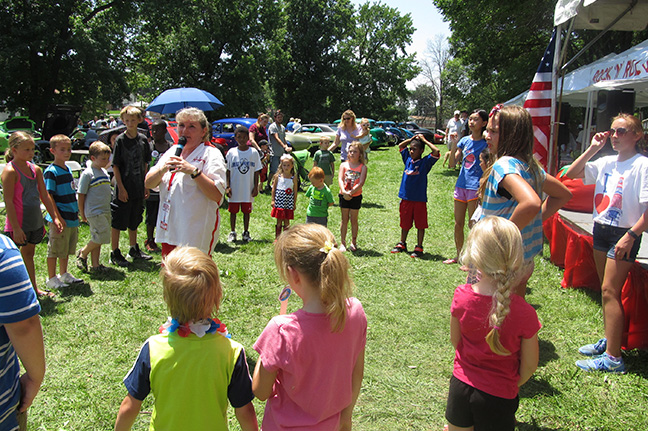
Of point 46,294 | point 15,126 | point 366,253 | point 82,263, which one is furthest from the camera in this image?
point 15,126

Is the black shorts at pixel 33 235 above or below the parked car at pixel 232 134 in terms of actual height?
below

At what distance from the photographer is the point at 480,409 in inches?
87.6

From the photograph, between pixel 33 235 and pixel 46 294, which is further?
pixel 46 294

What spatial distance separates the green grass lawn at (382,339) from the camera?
10.5 feet

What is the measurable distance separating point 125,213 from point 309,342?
205 inches

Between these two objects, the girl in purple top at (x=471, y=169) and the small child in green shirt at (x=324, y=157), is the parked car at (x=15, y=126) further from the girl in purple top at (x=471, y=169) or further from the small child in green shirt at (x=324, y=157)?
the girl in purple top at (x=471, y=169)

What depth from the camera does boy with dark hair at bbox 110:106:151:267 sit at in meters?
6.13

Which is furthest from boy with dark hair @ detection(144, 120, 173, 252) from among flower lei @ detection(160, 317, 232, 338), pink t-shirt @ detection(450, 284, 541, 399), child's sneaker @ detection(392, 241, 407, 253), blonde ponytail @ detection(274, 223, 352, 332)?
pink t-shirt @ detection(450, 284, 541, 399)

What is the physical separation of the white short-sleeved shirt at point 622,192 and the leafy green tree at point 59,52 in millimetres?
25158

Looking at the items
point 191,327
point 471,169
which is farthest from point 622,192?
point 191,327

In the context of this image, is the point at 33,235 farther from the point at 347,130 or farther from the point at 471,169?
the point at 347,130

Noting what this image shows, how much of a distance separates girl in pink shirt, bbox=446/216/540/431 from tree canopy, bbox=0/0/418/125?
25557mm

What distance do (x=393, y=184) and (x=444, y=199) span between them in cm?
267

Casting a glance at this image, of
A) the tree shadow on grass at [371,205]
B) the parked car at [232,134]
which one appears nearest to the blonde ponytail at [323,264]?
the tree shadow on grass at [371,205]
